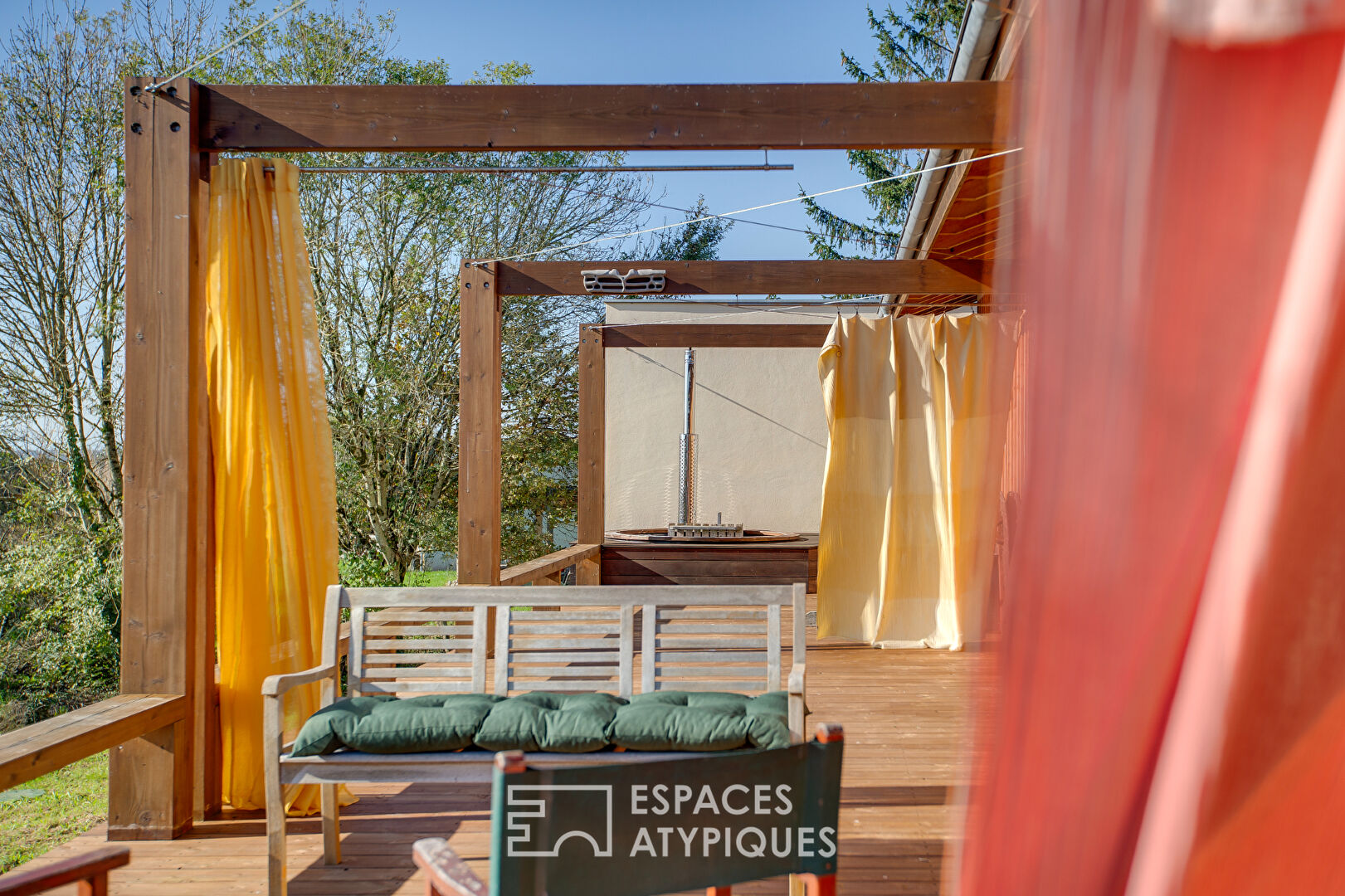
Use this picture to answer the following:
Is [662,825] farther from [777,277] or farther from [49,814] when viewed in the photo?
[49,814]

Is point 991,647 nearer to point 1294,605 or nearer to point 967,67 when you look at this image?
point 1294,605

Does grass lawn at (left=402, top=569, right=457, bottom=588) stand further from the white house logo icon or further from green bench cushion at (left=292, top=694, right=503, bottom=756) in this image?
the white house logo icon

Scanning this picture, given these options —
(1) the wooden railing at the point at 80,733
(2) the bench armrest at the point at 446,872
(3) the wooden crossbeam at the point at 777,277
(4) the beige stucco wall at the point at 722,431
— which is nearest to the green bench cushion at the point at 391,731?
(1) the wooden railing at the point at 80,733

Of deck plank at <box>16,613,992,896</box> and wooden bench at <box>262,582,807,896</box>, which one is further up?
wooden bench at <box>262,582,807,896</box>

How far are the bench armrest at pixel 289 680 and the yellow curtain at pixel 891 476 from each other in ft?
12.8

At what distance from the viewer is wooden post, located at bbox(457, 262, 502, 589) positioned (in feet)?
17.1

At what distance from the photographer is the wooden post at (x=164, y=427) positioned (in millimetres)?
2982

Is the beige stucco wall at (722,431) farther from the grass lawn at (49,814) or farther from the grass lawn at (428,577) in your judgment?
the grass lawn at (49,814)

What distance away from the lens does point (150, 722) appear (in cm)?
280

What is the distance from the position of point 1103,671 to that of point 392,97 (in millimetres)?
3284

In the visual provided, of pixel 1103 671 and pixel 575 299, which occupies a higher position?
pixel 575 299

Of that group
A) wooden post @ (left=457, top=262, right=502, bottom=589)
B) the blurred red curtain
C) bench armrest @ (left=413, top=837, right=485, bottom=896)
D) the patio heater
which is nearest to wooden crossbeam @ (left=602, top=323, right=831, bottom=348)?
the patio heater

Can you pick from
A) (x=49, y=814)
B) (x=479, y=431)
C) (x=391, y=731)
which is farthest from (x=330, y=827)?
(x=49, y=814)

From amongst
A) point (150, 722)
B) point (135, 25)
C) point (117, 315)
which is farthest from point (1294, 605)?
point (135, 25)
